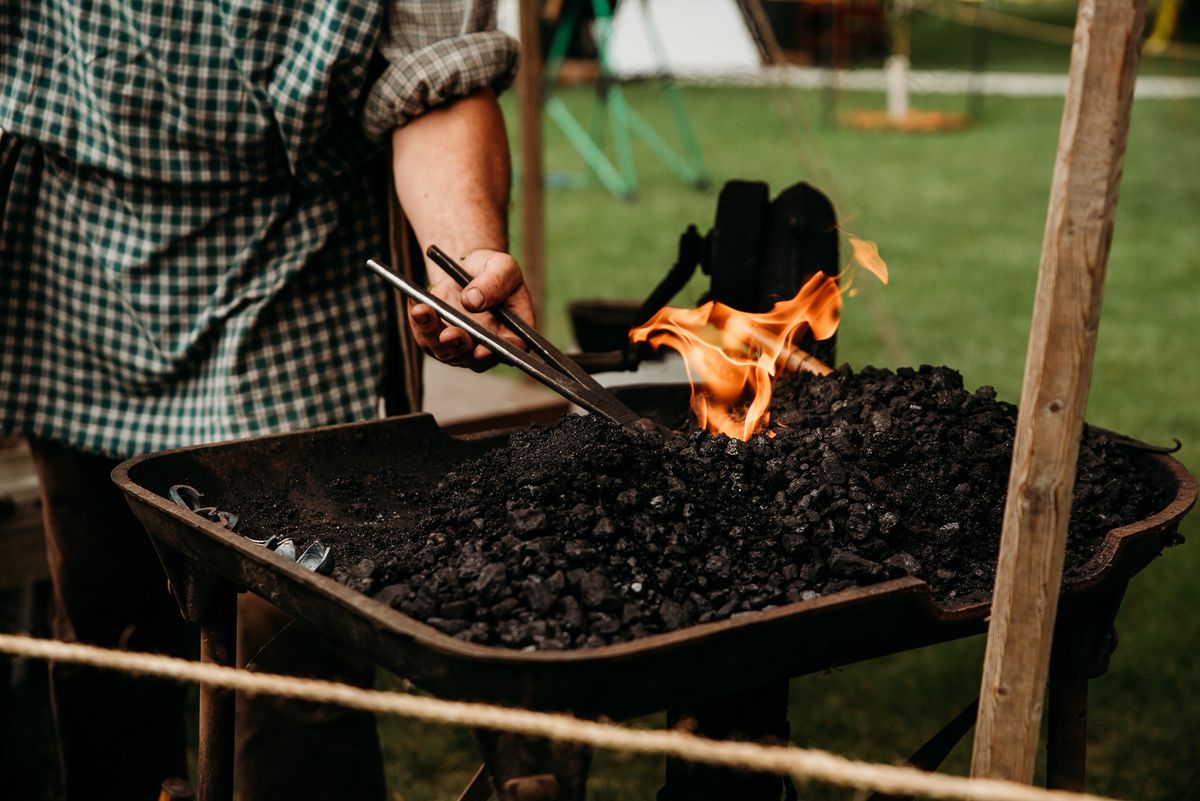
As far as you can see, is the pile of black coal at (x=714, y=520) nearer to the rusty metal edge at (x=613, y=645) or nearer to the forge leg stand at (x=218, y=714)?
the rusty metal edge at (x=613, y=645)

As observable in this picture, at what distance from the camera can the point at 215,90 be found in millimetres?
2002

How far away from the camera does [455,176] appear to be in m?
2.02

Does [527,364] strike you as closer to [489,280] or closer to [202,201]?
[489,280]

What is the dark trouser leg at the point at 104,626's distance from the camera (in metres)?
2.21

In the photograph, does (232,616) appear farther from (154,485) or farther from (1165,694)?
(1165,694)

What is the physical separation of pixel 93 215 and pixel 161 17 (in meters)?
0.36

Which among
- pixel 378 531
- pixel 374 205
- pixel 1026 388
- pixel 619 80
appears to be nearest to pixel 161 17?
pixel 374 205

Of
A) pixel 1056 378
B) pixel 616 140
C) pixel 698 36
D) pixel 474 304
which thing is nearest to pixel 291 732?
pixel 474 304

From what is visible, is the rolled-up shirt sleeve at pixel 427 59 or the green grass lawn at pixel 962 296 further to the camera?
the green grass lawn at pixel 962 296

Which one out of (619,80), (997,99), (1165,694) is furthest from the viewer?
(997,99)

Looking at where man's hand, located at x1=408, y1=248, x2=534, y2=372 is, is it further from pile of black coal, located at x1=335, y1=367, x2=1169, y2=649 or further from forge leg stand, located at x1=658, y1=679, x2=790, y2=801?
forge leg stand, located at x1=658, y1=679, x2=790, y2=801

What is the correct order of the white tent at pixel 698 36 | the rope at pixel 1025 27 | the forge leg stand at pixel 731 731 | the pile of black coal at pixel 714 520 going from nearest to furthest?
1. the pile of black coal at pixel 714 520
2. the forge leg stand at pixel 731 731
3. the white tent at pixel 698 36
4. the rope at pixel 1025 27

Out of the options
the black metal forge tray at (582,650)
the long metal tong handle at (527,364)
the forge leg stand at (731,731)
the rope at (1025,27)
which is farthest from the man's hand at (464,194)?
the rope at (1025,27)

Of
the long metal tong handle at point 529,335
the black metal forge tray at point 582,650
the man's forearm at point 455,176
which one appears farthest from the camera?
the man's forearm at point 455,176
